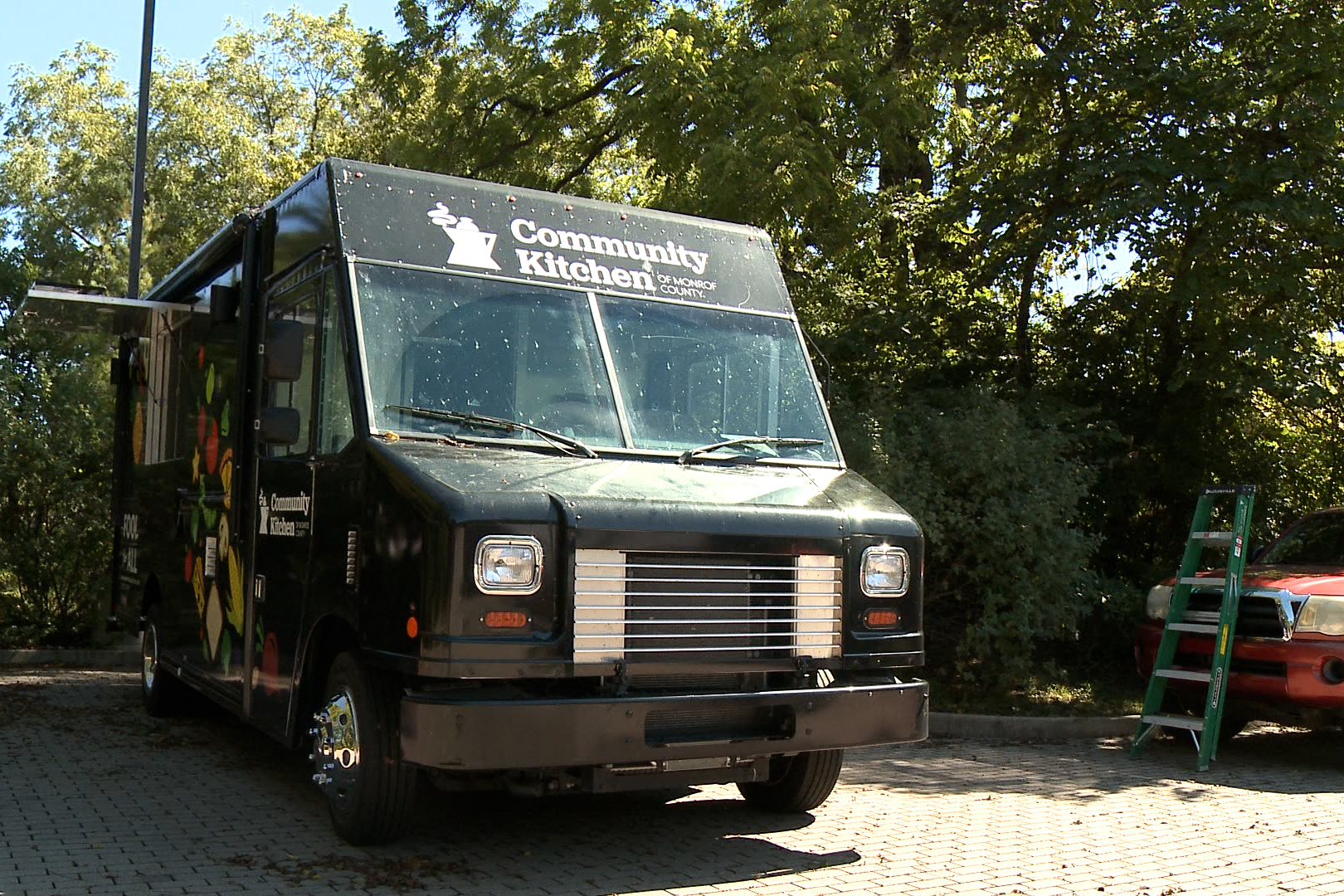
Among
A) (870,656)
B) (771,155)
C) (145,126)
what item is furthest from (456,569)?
(145,126)

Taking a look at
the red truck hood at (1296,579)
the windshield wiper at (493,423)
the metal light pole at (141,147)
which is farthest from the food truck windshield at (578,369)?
the metal light pole at (141,147)

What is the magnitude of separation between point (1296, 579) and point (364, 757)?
267 inches

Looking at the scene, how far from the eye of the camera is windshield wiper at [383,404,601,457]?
20.0ft

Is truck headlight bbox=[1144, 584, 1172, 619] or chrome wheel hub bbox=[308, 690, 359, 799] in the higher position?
truck headlight bbox=[1144, 584, 1172, 619]

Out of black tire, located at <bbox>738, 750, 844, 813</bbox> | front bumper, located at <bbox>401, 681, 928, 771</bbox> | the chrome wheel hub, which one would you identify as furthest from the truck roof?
black tire, located at <bbox>738, 750, 844, 813</bbox>

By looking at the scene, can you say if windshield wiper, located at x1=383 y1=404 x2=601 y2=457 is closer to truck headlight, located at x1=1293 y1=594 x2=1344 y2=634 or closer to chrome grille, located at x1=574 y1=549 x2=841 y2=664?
chrome grille, located at x1=574 y1=549 x2=841 y2=664

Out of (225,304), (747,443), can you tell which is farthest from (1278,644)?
A: (225,304)

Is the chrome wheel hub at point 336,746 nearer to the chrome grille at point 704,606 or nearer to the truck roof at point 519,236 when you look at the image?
the chrome grille at point 704,606

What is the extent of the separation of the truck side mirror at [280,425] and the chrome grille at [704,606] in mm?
1759

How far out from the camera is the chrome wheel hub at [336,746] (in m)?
6.02

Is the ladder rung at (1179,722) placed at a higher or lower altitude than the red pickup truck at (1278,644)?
lower

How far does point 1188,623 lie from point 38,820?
295 inches

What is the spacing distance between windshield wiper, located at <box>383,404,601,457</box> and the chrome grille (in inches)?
31.2

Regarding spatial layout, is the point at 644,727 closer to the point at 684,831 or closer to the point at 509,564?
the point at 509,564
